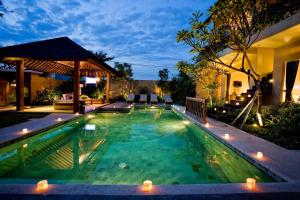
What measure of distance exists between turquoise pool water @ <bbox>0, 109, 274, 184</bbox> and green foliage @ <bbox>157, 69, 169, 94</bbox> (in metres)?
15.9

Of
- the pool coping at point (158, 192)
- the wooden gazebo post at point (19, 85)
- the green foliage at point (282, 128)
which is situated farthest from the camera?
the wooden gazebo post at point (19, 85)

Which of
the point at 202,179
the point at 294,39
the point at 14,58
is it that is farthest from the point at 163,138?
the point at 14,58

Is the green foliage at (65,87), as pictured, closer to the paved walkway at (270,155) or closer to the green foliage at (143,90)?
the green foliage at (143,90)

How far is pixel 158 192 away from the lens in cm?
287

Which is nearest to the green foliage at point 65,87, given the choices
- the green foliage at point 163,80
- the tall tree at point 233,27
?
the green foliage at point 163,80

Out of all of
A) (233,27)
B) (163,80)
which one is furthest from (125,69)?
(233,27)

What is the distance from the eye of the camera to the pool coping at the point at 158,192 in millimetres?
2736

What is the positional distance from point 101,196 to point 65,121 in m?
6.60

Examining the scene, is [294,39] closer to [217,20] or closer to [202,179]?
[217,20]

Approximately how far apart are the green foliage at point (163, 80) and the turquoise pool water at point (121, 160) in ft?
52.3

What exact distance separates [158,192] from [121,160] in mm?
2547

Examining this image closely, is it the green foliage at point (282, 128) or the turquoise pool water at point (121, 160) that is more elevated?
the green foliage at point (282, 128)

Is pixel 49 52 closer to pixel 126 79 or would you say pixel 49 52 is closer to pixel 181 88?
pixel 181 88

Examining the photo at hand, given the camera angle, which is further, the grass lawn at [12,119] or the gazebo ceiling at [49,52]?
the gazebo ceiling at [49,52]
